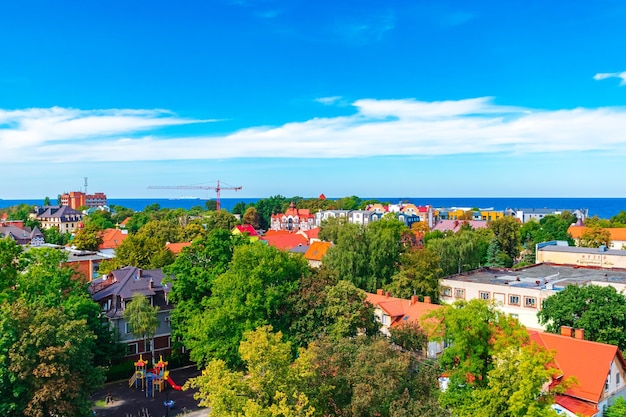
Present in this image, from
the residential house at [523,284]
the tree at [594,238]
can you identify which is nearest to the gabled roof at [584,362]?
the residential house at [523,284]

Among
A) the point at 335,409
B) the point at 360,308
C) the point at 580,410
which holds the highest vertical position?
the point at 360,308

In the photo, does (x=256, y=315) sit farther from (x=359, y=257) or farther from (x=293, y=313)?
(x=359, y=257)

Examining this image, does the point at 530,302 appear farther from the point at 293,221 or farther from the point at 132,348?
the point at 293,221

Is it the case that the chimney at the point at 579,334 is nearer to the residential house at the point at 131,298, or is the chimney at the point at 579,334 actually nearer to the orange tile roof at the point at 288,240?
the residential house at the point at 131,298

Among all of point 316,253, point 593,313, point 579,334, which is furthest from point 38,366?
point 316,253

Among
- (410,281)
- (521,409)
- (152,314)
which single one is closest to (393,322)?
(410,281)
